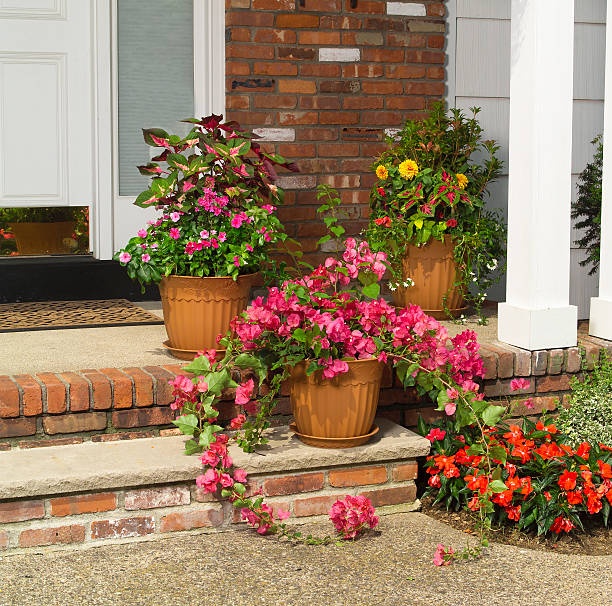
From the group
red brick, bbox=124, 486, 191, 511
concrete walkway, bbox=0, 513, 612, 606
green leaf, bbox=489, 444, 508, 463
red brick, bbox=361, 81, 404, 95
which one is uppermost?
red brick, bbox=361, 81, 404, 95

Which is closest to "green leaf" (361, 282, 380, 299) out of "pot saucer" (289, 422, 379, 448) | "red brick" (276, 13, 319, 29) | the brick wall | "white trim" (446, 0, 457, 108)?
"pot saucer" (289, 422, 379, 448)

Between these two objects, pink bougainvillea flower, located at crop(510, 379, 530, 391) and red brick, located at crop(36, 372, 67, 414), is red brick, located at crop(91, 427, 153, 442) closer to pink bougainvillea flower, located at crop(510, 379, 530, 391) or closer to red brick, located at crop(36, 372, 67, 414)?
red brick, located at crop(36, 372, 67, 414)

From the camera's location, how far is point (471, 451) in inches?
114

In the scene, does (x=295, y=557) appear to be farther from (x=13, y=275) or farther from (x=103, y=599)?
(x=13, y=275)

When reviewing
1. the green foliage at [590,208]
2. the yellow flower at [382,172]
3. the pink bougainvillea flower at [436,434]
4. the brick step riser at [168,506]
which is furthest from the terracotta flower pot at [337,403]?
the green foliage at [590,208]

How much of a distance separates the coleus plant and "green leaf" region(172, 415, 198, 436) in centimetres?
56

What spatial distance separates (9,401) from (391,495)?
1.22 meters

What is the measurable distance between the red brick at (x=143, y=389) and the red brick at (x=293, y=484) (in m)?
0.46

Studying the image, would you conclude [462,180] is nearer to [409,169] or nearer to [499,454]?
[409,169]

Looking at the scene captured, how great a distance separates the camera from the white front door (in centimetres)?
419

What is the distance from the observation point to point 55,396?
276 cm

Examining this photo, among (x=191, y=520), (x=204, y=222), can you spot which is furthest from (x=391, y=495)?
(x=204, y=222)

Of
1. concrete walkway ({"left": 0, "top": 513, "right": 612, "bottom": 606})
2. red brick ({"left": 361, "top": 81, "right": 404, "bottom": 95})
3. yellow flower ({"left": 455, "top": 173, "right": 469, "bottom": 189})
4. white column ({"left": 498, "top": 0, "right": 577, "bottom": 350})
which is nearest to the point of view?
concrete walkway ({"left": 0, "top": 513, "right": 612, "bottom": 606})

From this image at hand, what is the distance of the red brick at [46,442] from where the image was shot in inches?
109
